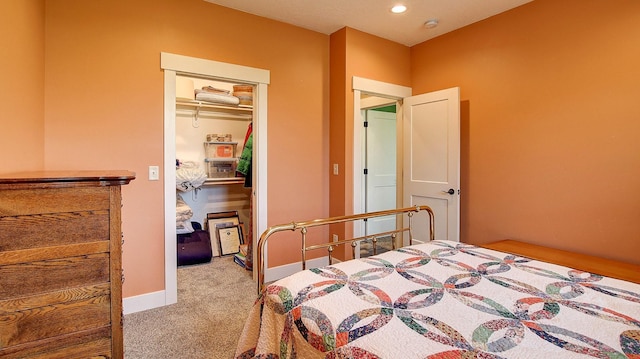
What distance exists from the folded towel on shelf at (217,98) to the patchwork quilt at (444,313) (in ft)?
10.3

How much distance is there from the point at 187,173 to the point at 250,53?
166cm

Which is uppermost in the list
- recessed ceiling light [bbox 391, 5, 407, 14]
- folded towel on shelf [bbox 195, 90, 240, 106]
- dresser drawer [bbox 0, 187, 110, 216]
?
recessed ceiling light [bbox 391, 5, 407, 14]

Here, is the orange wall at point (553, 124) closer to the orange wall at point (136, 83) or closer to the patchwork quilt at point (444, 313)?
the patchwork quilt at point (444, 313)

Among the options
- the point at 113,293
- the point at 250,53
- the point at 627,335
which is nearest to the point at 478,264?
the point at 627,335

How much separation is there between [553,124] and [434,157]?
1073 mm

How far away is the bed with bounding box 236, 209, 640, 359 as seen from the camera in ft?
3.29

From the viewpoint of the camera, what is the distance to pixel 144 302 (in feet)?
8.69

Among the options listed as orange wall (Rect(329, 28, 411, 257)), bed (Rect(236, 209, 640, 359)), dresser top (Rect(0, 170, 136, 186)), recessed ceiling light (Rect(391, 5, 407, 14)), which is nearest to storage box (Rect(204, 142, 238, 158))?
orange wall (Rect(329, 28, 411, 257))

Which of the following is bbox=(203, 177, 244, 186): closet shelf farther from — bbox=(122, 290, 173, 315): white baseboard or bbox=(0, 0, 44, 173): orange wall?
bbox=(0, 0, 44, 173): orange wall

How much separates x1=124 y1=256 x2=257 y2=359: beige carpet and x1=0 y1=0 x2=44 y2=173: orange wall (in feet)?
4.28

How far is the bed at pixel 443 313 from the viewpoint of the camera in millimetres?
1004

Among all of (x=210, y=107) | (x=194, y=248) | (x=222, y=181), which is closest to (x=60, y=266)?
(x=194, y=248)

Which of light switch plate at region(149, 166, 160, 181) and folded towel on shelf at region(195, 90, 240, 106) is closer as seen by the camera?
light switch plate at region(149, 166, 160, 181)

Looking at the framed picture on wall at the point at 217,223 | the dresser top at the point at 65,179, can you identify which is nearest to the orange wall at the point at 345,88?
the framed picture on wall at the point at 217,223
